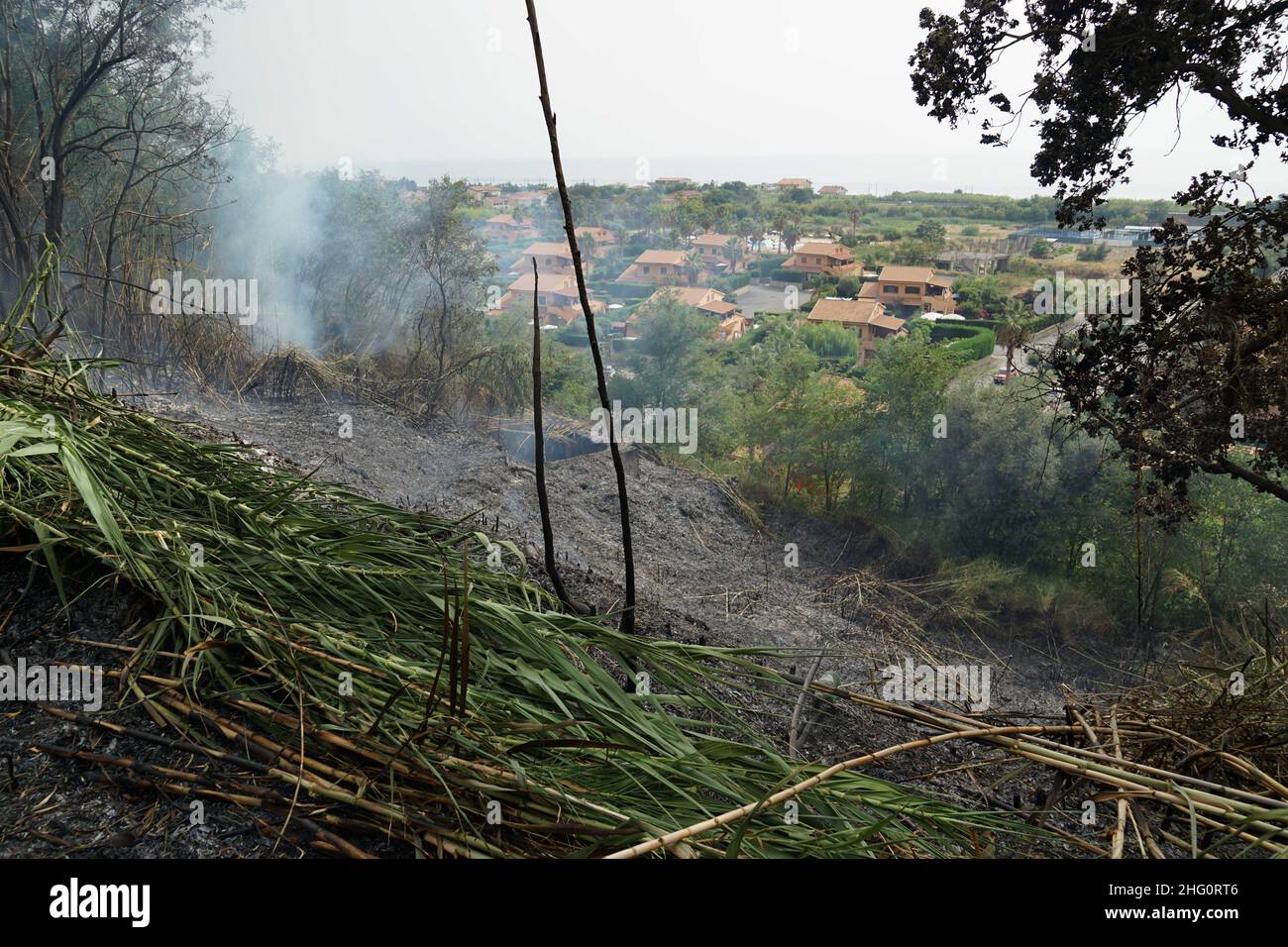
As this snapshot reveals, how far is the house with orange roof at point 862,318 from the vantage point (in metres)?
5.63

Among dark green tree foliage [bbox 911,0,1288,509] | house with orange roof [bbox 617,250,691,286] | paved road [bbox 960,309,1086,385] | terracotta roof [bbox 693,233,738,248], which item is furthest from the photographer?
terracotta roof [bbox 693,233,738,248]

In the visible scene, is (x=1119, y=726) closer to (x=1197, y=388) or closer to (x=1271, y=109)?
(x=1197, y=388)

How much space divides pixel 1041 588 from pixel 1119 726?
3322 mm

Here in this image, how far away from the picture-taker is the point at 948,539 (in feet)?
15.2

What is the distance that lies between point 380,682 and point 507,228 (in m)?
5.56

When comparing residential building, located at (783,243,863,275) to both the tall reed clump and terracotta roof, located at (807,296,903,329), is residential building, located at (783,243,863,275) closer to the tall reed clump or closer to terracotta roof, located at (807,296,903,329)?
terracotta roof, located at (807,296,903,329)

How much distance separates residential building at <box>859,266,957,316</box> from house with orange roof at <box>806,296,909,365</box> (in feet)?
0.31

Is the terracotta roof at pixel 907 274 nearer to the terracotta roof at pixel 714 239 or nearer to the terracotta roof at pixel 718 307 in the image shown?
the terracotta roof at pixel 718 307

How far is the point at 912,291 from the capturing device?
5.92 meters

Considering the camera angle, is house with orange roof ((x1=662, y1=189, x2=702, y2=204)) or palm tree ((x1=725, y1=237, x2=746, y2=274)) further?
house with orange roof ((x1=662, y1=189, x2=702, y2=204))

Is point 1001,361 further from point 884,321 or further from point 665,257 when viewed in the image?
point 665,257

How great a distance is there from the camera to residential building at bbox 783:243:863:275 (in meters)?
6.41

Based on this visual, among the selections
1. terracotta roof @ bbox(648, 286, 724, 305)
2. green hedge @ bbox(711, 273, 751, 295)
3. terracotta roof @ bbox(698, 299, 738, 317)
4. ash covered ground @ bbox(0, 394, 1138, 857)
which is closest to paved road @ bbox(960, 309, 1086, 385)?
ash covered ground @ bbox(0, 394, 1138, 857)
